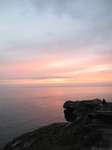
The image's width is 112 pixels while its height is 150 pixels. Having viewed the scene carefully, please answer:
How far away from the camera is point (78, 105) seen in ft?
174

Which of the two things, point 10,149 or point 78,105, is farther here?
point 78,105

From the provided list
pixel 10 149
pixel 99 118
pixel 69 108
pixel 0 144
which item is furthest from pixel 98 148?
pixel 69 108

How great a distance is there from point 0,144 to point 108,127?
35.6m

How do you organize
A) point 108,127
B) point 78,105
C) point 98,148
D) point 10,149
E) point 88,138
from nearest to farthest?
point 98,148, point 88,138, point 108,127, point 10,149, point 78,105

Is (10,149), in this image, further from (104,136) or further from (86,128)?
(104,136)

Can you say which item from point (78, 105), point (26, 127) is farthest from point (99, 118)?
point (26, 127)

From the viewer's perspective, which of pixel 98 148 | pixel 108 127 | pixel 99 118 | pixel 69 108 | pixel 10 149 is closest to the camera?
pixel 98 148

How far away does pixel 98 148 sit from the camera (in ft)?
45.2

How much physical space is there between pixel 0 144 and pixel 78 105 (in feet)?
83.9

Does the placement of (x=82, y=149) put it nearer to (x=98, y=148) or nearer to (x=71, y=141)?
(x=98, y=148)

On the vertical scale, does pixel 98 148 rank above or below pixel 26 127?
above

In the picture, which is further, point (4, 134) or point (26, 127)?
point (26, 127)

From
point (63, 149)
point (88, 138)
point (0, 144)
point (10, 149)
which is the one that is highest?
point (88, 138)

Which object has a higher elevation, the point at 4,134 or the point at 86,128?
the point at 86,128
